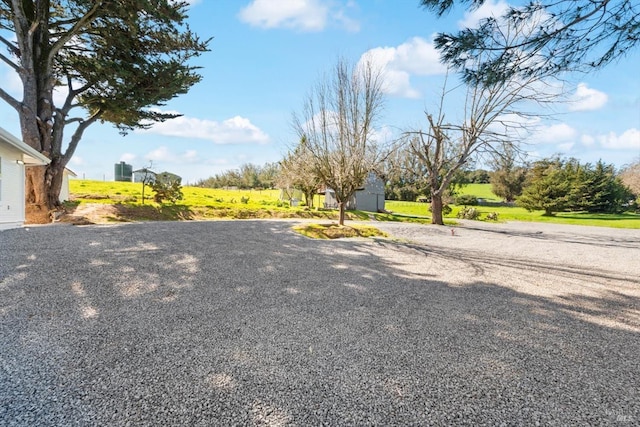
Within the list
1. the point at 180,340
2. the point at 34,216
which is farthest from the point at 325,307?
the point at 34,216

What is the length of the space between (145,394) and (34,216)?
41.1 ft

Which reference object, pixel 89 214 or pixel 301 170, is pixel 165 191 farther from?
pixel 301 170

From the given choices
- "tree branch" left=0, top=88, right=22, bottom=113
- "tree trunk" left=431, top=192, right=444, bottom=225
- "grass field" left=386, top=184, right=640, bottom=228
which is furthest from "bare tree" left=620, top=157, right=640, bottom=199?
"tree branch" left=0, top=88, right=22, bottom=113

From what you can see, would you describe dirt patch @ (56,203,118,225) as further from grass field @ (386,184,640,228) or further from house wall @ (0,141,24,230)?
grass field @ (386,184,640,228)

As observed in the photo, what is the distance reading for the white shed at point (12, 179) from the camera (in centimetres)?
723

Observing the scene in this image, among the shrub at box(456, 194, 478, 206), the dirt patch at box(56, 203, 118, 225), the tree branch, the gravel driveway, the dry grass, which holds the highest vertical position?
the tree branch

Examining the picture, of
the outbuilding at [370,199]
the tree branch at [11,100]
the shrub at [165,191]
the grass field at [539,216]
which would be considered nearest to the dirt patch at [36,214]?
the tree branch at [11,100]

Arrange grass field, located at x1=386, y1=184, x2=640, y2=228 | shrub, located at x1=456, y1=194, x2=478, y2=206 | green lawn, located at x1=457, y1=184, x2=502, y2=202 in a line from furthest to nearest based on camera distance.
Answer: green lawn, located at x1=457, y1=184, x2=502, y2=202 → shrub, located at x1=456, y1=194, x2=478, y2=206 → grass field, located at x1=386, y1=184, x2=640, y2=228

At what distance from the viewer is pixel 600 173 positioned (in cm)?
2839

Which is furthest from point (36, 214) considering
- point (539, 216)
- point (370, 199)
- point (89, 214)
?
point (539, 216)

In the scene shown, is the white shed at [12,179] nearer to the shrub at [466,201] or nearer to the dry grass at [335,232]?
the dry grass at [335,232]

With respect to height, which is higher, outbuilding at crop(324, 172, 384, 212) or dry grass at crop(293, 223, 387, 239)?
outbuilding at crop(324, 172, 384, 212)

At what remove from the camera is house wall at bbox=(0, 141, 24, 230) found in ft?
24.0

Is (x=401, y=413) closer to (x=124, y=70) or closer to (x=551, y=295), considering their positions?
(x=551, y=295)
